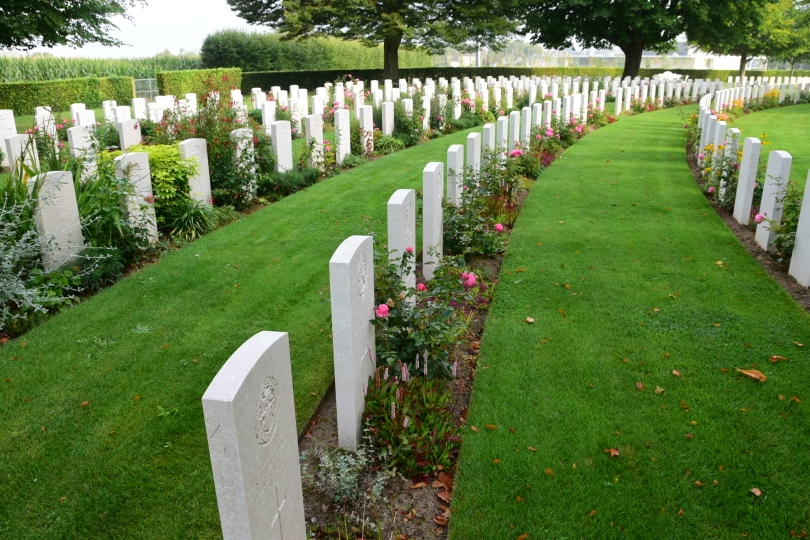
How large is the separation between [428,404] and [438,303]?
1.01 m

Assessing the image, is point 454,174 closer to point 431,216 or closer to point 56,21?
point 431,216

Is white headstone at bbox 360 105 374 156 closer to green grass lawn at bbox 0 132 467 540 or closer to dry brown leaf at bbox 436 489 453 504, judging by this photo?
green grass lawn at bbox 0 132 467 540

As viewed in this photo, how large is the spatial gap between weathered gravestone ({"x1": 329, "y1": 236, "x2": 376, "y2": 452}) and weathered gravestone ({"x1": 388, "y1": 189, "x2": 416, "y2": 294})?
83 cm

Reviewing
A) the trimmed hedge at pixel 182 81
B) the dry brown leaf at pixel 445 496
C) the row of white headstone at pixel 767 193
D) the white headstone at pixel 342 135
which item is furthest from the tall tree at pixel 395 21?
the dry brown leaf at pixel 445 496

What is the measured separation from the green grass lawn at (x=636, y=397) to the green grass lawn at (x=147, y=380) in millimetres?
1276

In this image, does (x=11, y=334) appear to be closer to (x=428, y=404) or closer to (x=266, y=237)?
(x=266, y=237)

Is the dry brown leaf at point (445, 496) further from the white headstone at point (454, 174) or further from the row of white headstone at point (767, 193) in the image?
the row of white headstone at point (767, 193)

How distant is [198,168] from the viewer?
7730 millimetres

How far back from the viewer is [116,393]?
4.04 metres

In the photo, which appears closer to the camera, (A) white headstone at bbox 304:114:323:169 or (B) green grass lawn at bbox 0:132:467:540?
(B) green grass lawn at bbox 0:132:467:540

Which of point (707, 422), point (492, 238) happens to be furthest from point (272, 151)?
point (707, 422)

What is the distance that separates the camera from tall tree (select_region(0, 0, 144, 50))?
16.8 m

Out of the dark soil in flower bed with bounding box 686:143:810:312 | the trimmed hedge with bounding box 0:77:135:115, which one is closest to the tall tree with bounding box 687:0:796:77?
the dark soil in flower bed with bounding box 686:143:810:312

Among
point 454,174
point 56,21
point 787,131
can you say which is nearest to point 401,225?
point 454,174
